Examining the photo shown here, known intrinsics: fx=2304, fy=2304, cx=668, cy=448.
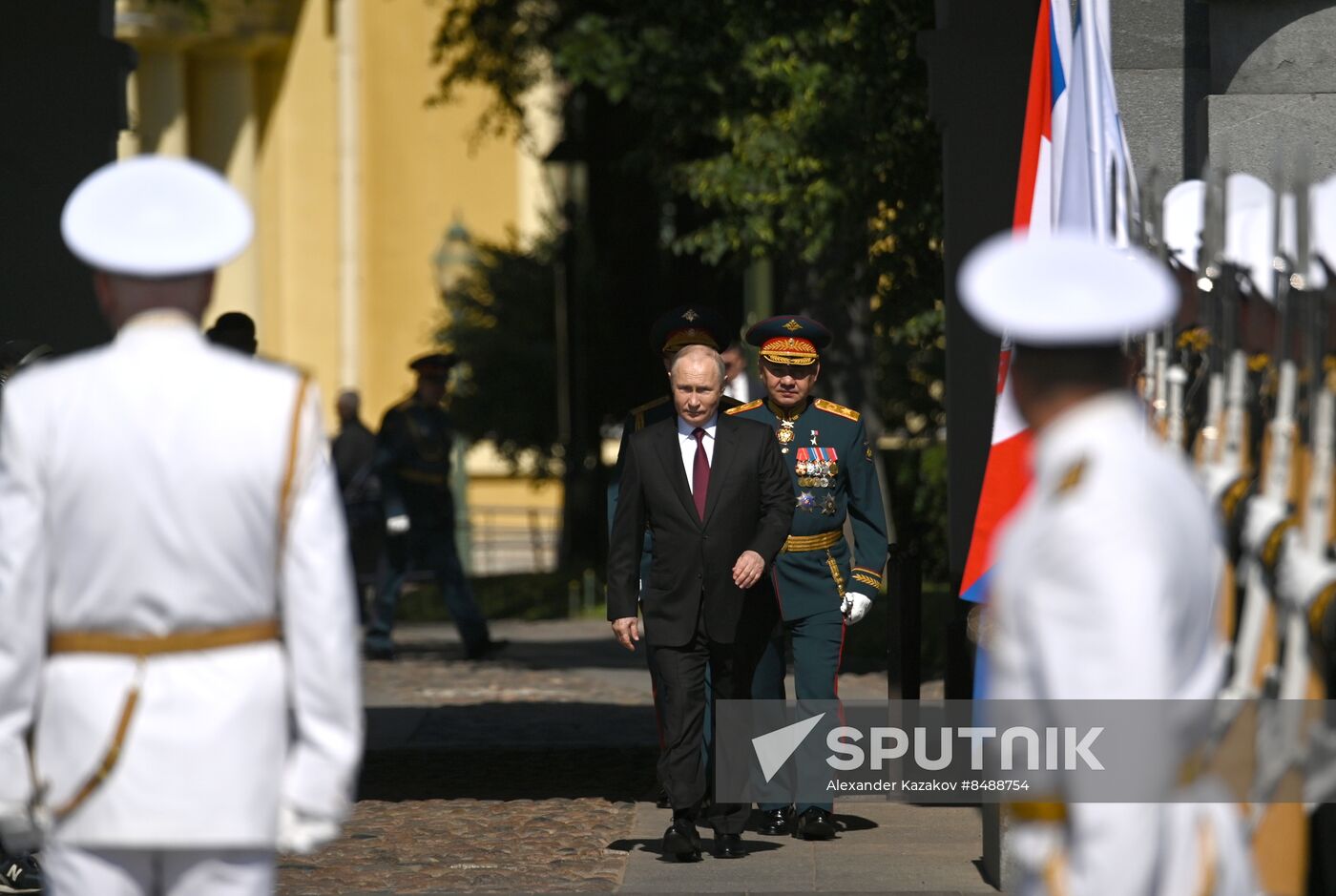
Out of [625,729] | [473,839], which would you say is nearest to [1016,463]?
[473,839]

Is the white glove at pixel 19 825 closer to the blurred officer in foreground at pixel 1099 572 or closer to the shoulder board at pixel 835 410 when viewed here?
the blurred officer in foreground at pixel 1099 572

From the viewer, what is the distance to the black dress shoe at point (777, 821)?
339 inches

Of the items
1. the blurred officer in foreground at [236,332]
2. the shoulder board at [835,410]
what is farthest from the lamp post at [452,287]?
the shoulder board at [835,410]

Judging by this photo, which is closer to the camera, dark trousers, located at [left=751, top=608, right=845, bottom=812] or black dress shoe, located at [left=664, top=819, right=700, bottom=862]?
black dress shoe, located at [left=664, top=819, right=700, bottom=862]

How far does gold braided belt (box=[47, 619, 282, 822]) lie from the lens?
4.00 meters

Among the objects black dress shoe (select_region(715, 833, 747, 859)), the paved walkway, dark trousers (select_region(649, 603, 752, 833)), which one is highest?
dark trousers (select_region(649, 603, 752, 833))

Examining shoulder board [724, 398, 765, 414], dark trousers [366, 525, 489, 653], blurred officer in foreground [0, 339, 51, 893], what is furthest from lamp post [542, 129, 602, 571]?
blurred officer in foreground [0, 339, 51, 893]

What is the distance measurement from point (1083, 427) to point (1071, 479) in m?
0.11

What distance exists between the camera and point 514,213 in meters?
34.4

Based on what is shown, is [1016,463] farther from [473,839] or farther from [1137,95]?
[473,839]

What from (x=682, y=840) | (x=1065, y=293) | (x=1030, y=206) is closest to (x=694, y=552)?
(x=682, y=840)

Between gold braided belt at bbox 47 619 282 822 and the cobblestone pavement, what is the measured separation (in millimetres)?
3714

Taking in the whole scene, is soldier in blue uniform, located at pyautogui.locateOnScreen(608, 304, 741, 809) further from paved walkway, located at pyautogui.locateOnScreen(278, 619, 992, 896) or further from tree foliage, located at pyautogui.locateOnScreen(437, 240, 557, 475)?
tree foliage, located at pyautogui.locateOnScreen(437, 240, 557, 475)

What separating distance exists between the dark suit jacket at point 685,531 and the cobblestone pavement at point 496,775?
916mm
